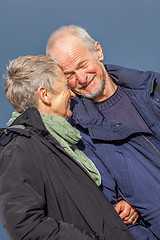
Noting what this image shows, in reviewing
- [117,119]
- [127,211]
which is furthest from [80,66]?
[127,211]

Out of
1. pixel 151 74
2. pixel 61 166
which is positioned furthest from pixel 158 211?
pixel 151 74

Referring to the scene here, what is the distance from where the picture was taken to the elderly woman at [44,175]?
4.24 ft

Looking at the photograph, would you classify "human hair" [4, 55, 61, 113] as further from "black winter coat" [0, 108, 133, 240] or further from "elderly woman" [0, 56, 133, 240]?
"black winter coat" [0, 108, 133, 240]

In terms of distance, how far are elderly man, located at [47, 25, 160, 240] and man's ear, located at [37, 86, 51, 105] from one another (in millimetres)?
436

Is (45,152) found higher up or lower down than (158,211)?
higher up

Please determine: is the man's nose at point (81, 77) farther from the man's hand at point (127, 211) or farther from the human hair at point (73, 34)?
the man's hand at point (127, 211)

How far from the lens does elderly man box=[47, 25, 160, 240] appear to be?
188cm

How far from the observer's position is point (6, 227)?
130cm

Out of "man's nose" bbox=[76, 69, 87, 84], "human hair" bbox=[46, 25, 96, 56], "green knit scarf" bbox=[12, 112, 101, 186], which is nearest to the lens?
"green knit scarf" bbox=[12, 112, 101, 186]

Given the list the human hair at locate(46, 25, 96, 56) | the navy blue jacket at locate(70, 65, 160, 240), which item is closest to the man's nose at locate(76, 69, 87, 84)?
the navy blue jacket at locate(70, 65, 160, 240)

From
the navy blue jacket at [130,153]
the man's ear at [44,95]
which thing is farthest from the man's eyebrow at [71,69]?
the man's ear at [44,95]

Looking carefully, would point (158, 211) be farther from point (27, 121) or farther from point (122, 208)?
point (27, 121)

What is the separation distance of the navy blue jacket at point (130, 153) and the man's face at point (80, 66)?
0.11 metres

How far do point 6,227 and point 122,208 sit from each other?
835mm
